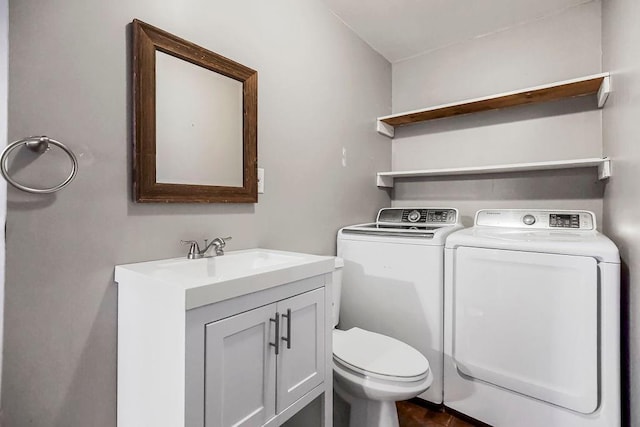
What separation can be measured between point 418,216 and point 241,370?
1.74 meters

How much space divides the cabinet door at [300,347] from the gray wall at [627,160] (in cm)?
122

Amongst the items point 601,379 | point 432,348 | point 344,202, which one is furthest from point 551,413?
point 344,202

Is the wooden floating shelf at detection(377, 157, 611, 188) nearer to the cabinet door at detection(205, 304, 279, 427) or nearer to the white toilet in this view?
the white toilet

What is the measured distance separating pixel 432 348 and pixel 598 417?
0.74 metres

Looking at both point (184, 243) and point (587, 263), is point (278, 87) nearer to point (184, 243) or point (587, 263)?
point (184, 243)

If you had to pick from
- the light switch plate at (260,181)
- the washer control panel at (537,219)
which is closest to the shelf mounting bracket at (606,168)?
the washer control panel at (537,219)

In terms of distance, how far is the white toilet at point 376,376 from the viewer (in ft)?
4.33

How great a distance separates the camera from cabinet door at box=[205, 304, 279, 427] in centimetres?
89

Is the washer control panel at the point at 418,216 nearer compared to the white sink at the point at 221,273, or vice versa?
the white sink at the point at 221,273

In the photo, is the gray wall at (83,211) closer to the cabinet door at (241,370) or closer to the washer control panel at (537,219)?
the cabinet door at (241,370)

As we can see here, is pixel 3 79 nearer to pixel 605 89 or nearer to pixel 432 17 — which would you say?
pixel 432 17

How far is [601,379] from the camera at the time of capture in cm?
138

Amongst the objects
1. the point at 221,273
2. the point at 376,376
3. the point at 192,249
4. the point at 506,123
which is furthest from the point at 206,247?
the point at 506,123

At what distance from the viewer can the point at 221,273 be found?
1.18 metres
